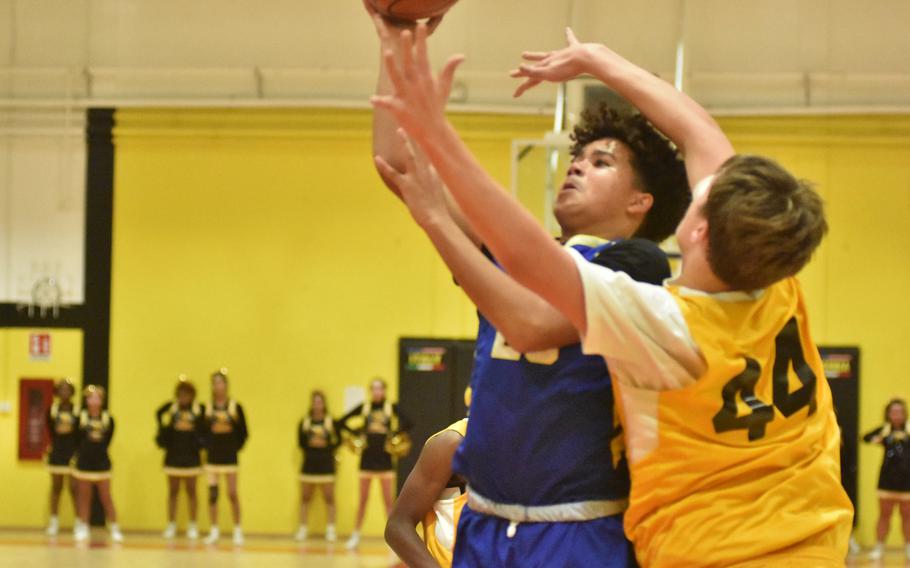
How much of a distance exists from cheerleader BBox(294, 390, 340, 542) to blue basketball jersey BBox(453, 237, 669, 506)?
433 inches

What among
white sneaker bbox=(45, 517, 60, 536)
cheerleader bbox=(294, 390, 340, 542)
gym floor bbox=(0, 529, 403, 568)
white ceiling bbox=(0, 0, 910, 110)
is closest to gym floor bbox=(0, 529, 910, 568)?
gym floor bbox=(0, 529, 403, 568)

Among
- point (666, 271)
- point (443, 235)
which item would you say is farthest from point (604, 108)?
point (443, 235)

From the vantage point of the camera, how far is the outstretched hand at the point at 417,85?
A: 1.78 m

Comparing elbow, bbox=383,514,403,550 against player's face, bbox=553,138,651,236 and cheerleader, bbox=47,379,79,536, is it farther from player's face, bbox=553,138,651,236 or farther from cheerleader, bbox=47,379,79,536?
cheerleader, bbox=47,379,79,536

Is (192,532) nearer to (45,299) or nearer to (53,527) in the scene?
(53,527)

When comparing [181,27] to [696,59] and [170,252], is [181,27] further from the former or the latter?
[696,59]

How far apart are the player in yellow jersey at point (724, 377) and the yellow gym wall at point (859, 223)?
11.5 m

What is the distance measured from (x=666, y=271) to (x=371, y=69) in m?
11.9

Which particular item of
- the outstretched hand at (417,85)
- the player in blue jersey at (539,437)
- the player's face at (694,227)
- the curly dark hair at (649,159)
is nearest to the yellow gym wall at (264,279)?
the curly dark hair at (649,159)

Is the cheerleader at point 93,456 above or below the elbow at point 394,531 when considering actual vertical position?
below

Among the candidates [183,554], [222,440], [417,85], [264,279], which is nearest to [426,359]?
[264,279]

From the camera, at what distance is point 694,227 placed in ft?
7.25

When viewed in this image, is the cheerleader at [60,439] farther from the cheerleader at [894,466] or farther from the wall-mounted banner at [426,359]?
the cheerleader at [894,466]

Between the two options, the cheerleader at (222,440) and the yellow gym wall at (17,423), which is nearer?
the cheerleader at (222,440)
